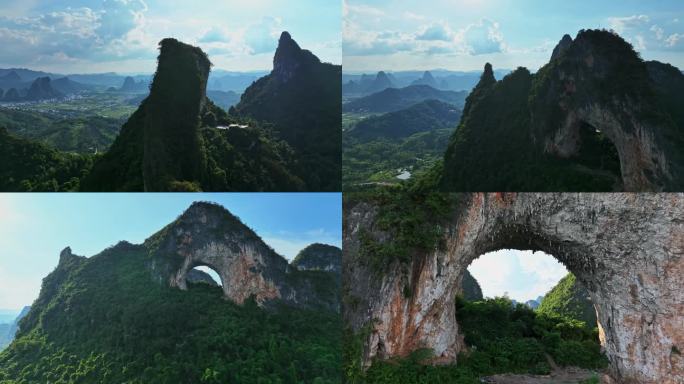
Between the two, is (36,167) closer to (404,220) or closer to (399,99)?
(399,99)

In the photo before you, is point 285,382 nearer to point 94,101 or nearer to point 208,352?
point 208,352

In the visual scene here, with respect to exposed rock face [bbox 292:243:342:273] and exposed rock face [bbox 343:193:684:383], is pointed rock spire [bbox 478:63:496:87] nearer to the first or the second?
exposed rock face [bbox 343:193:684:383]

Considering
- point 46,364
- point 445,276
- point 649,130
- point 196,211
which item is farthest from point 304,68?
point 46,364

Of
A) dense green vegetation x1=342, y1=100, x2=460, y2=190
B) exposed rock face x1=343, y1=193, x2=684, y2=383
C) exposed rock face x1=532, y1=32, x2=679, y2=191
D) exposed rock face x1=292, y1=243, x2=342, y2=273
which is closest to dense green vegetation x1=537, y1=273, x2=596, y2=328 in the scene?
exposed rock face x1=343, y1=193, x2=684, y2=383

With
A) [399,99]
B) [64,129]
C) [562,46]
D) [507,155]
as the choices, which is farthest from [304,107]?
[562,46]

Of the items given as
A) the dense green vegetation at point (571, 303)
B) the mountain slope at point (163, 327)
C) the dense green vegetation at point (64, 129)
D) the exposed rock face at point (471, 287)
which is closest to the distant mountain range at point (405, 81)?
the dense green vegetation at point (64, 129)

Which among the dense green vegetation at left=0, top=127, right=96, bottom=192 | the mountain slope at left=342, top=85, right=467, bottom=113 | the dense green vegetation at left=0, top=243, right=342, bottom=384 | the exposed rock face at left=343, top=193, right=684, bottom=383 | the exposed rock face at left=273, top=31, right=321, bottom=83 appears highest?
the exposed rock face at left=273, top=31, right=321, bottom=83
